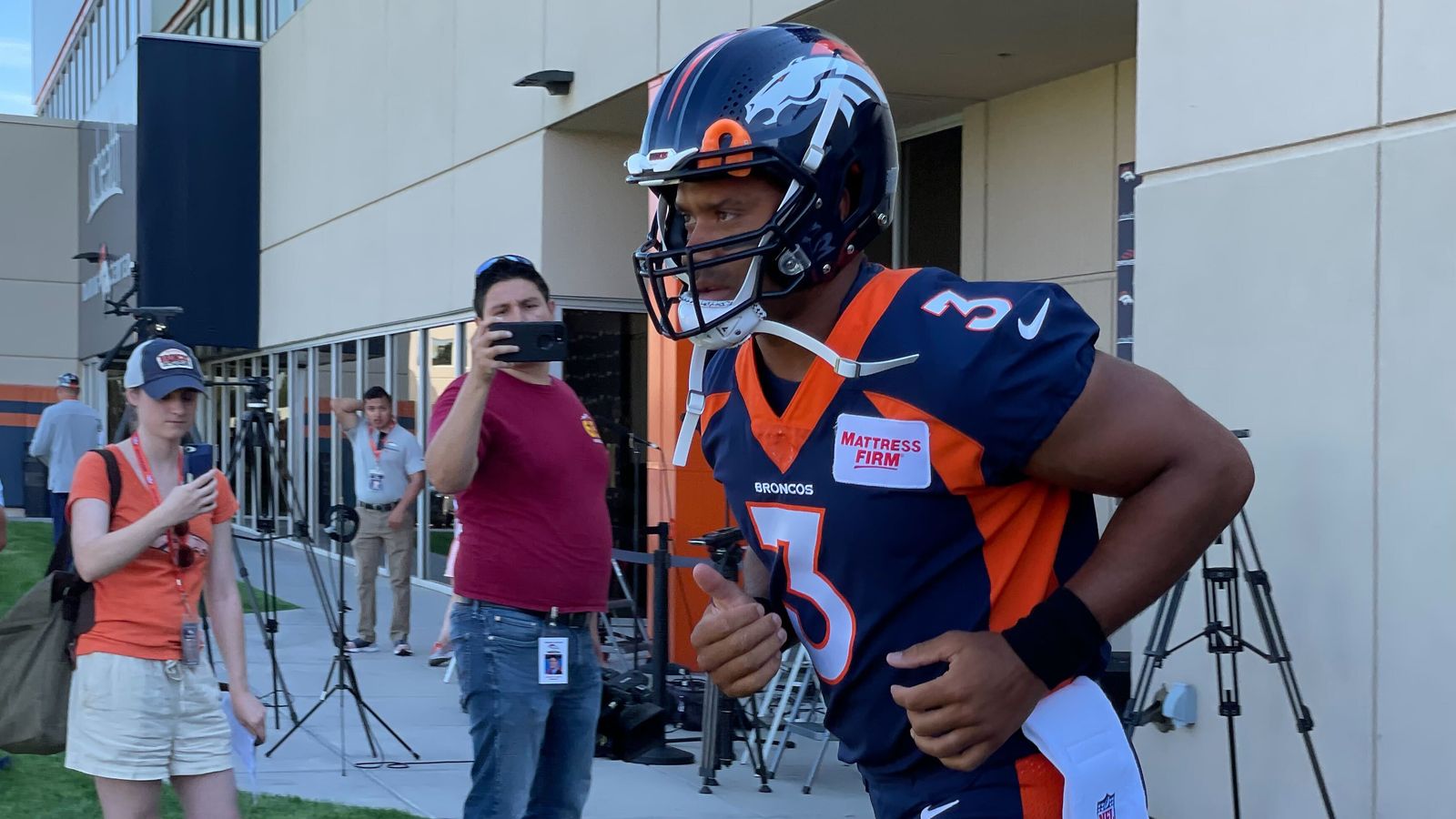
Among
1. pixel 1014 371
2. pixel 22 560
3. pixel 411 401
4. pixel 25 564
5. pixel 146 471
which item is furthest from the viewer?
pixel 22 560

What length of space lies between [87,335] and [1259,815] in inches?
1416

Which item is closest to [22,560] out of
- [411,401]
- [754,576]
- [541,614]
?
[411,401]

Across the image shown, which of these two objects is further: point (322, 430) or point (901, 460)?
point (322, 430)

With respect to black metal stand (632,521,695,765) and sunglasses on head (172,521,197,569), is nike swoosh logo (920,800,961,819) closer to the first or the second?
sunglasses on head (172,521,197,569)

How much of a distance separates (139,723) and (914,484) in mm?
3188

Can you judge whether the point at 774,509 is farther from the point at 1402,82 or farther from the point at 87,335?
the point at 87,335

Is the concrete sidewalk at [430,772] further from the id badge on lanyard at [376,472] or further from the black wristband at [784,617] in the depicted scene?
the black wristband at [784,617]

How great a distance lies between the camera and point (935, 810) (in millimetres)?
2072

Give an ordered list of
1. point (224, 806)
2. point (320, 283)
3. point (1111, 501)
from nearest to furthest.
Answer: point (224, 806)
point (1111, 501)
point (320, 283)

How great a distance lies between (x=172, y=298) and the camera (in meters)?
24.6

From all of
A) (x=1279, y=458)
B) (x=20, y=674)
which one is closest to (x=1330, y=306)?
(x=1279, y=458)

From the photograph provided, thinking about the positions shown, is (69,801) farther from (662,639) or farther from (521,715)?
(521,715)

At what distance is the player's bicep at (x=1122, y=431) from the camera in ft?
6.29

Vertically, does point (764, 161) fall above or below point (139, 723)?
above
